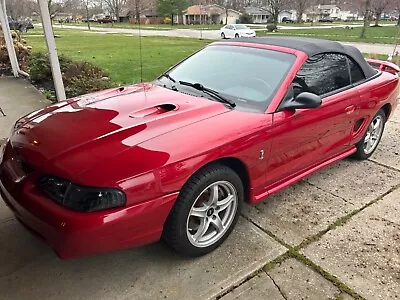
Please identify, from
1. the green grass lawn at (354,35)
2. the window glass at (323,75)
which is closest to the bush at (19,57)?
the window glass at (323,75)

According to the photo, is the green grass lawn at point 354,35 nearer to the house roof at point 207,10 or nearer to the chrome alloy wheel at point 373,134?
the chrome alloy wheel at point 373,134

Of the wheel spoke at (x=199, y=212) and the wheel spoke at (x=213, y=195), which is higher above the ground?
the wheel spoke at (x=213, y=195)

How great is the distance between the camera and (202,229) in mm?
2357

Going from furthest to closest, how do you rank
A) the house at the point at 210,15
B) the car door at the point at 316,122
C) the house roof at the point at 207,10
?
the house at the point at 210,15, the house roof at the point at 207,10, the car door at the point at 316,122

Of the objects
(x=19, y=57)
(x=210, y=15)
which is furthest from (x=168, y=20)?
(x=19, y=57)

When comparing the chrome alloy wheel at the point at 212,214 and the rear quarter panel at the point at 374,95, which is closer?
the chrome alloy wheel at the point at 212,214

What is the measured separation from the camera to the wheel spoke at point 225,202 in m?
2.42

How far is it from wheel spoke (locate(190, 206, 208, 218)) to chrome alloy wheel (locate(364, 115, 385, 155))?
256 cm

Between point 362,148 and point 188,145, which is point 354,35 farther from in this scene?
point 188,145

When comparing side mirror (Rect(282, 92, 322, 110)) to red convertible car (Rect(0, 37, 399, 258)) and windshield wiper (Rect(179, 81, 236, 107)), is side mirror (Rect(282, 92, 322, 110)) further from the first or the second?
windshield wiper (Rect(179, 81, 236, 107))

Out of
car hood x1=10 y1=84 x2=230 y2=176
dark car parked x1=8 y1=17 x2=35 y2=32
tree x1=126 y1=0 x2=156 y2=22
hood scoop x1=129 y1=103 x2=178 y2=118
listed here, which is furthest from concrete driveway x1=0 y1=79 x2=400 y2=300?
dark car parked x1=8 y1=17 x2=35 y2=32

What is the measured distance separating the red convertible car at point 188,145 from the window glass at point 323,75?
0.5 inches

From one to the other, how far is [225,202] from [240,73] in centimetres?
119

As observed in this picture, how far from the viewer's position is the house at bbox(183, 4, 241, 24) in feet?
188
